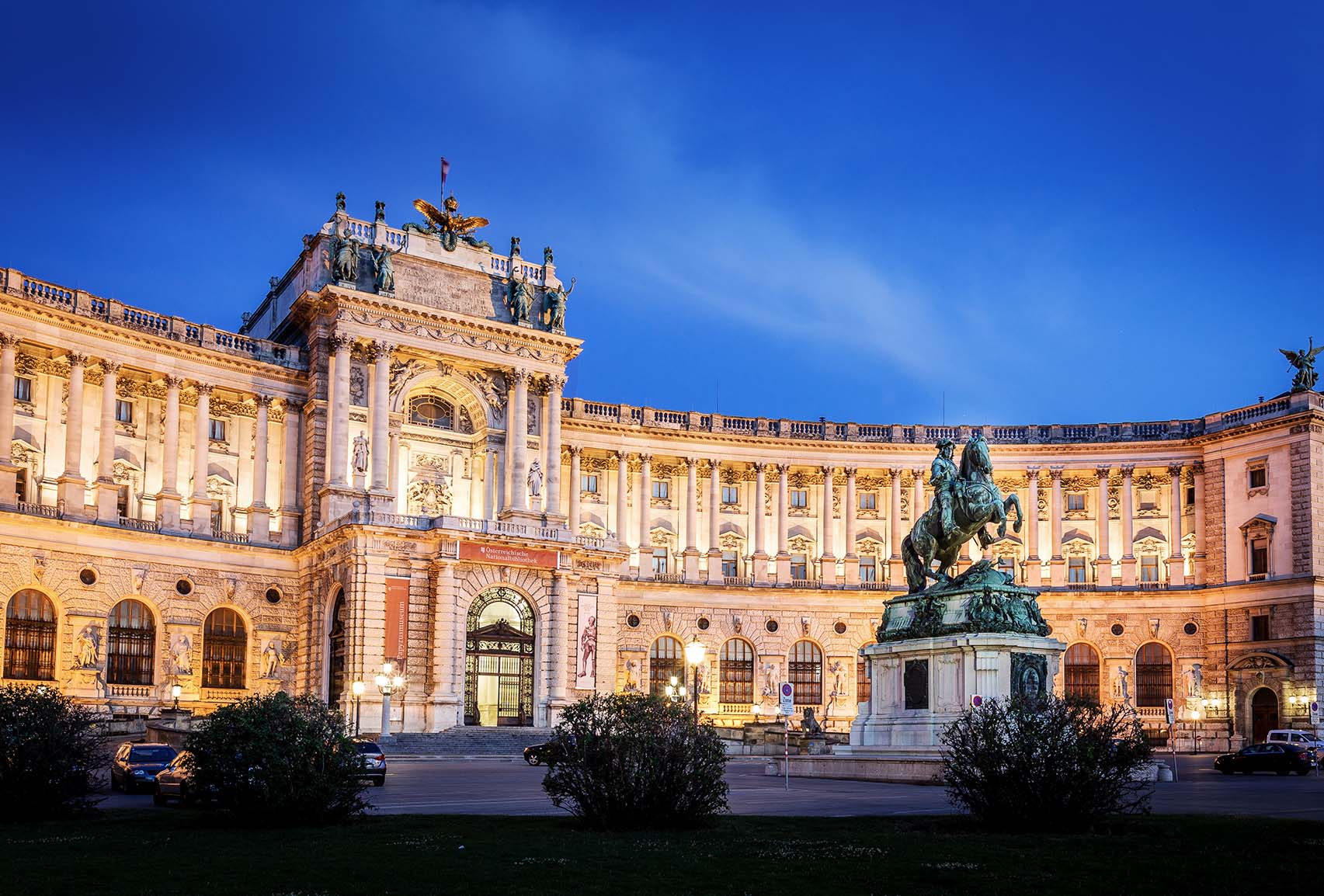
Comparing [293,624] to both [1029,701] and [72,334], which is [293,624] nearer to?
[72,334]

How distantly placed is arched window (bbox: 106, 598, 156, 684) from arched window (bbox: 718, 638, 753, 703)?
29.1 metres

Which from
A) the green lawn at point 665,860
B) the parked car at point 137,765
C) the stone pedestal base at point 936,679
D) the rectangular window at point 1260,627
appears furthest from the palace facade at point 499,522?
the green lawn at point 665,860

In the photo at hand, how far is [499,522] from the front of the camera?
62312 mm

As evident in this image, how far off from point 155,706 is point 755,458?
3422cm

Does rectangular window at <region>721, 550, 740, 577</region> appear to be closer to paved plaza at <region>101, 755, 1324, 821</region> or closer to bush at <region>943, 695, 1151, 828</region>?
paved plaza at <region>101, 755, 1324, 821</region>

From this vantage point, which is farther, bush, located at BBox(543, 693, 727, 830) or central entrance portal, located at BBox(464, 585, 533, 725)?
central entrance portal, located at BBox(464, 585, 533, 725)

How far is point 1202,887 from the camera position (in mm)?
14852

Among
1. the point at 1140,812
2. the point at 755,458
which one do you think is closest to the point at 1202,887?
the point at 1140,812

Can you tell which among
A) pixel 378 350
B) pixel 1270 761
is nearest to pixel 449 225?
pixel 378 350

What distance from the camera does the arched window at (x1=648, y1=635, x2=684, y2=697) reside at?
7369 cm

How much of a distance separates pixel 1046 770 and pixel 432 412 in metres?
50.5

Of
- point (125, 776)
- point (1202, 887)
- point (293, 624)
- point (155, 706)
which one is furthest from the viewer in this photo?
point (293, 624)

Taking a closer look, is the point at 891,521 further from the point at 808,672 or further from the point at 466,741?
the point at 466,741

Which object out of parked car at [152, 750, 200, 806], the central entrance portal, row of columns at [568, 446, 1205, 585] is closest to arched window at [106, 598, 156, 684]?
the central entrance portal
